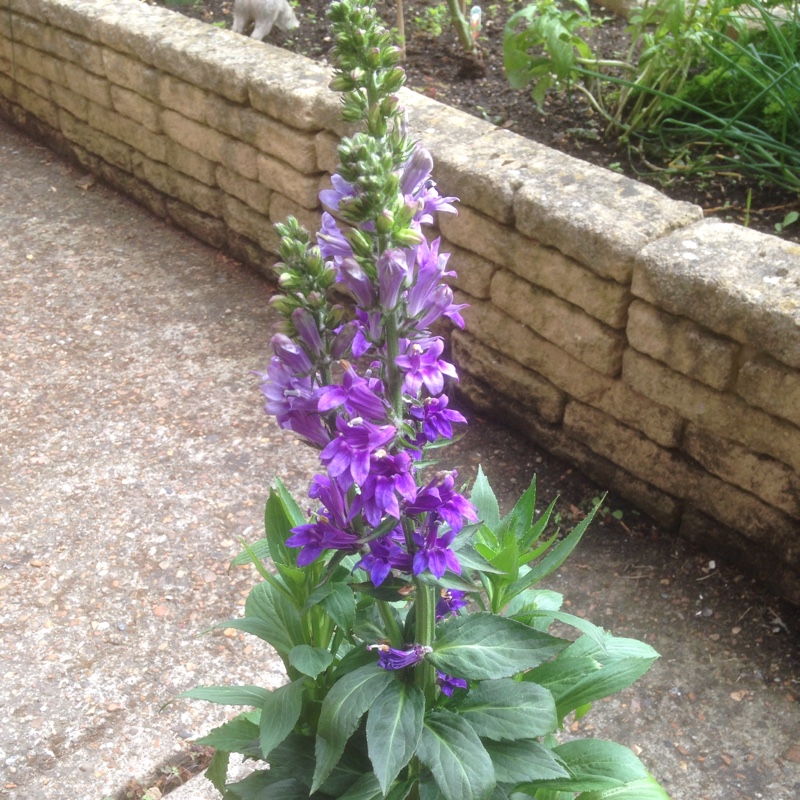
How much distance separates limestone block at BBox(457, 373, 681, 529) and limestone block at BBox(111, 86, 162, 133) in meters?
2.15

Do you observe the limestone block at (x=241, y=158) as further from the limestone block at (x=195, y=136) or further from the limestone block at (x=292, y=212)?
the limestone block at (x=292, y=212)

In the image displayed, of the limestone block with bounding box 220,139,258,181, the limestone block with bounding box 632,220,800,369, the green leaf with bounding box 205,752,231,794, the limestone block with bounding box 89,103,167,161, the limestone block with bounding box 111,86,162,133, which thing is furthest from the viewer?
the limestone block with bounding box 89,103,167,161

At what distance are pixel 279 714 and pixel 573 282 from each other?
1.69m

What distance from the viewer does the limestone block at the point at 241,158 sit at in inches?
154

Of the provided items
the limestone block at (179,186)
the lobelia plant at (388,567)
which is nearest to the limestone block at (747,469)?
the lobelia plant at (388,567)

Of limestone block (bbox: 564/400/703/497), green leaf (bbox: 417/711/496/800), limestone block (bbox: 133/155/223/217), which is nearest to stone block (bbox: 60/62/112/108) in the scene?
limestone block (bbox: 133/155/223/217)

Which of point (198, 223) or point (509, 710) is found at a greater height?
point (509, 710)

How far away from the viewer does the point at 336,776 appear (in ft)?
5.47

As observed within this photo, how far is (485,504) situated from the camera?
1.89m

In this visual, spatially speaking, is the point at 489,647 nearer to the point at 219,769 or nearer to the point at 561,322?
the point at 219,769

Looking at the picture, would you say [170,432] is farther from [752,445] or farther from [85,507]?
[752,445]

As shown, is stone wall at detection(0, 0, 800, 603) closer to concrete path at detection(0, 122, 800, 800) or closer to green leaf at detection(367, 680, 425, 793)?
concrete path at detection(0, 122, 800, 800)

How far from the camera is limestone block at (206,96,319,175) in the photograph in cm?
358

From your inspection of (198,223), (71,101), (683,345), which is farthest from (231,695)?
(71,101)
